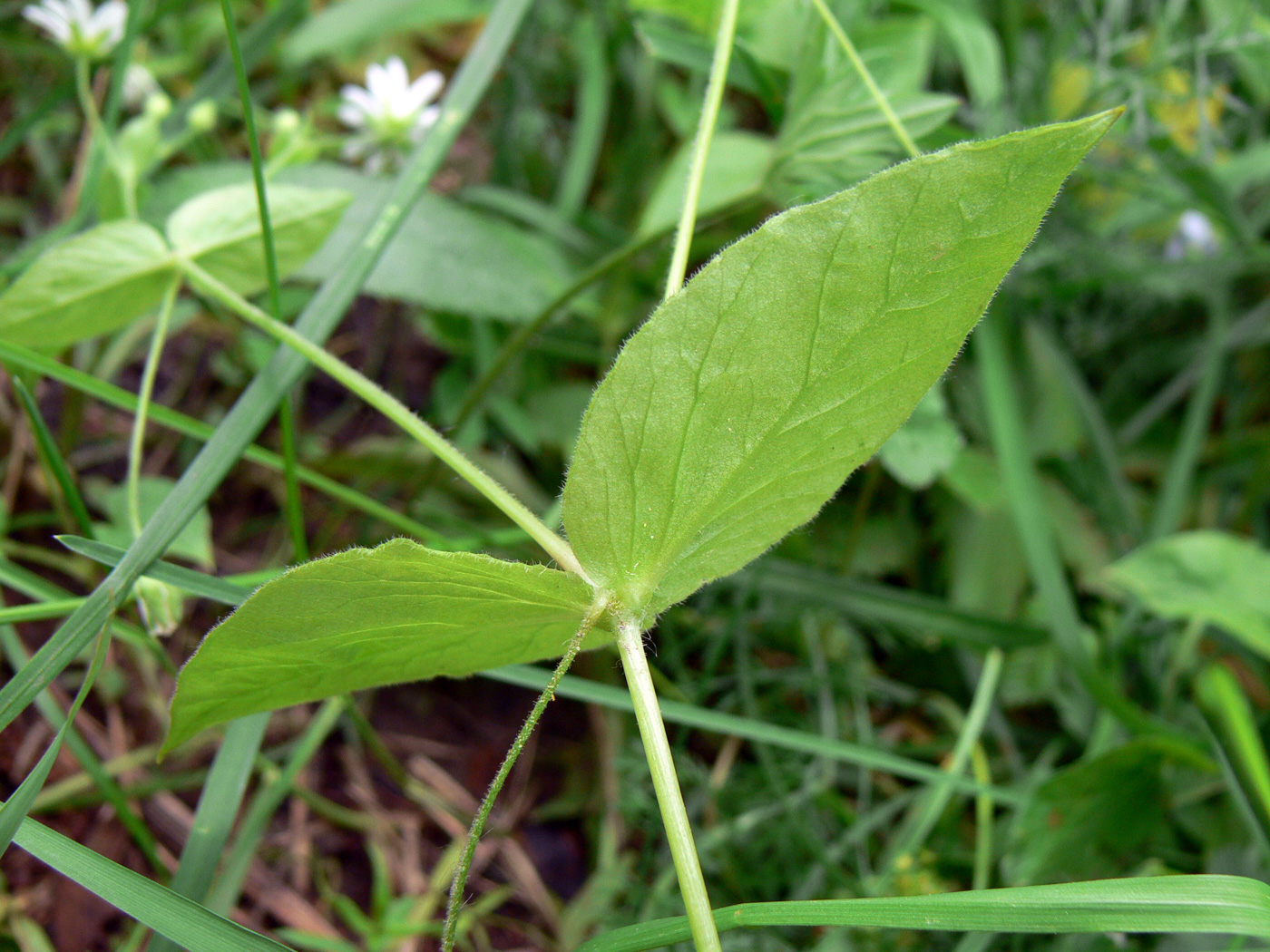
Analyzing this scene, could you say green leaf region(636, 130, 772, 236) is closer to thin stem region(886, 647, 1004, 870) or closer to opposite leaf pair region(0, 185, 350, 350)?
opposite leaf pair region(0, 185, 350, 350)

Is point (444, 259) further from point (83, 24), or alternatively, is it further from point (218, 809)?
point (218, 809)

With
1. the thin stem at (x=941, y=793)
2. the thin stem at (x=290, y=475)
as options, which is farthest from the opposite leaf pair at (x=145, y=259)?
the thin stem at (x=941, y=793)

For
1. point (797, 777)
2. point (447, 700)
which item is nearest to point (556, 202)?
point (447, 700)

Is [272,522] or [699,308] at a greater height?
[272,522]

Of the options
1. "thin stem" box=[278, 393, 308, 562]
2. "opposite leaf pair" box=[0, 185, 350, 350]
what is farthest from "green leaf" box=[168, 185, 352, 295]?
"thin stem" box=[278, 393, 308, 562]

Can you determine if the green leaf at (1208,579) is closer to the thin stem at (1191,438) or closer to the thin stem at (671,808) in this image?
the thin stem at (1191,438)

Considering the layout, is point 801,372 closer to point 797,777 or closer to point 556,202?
point 797,777
